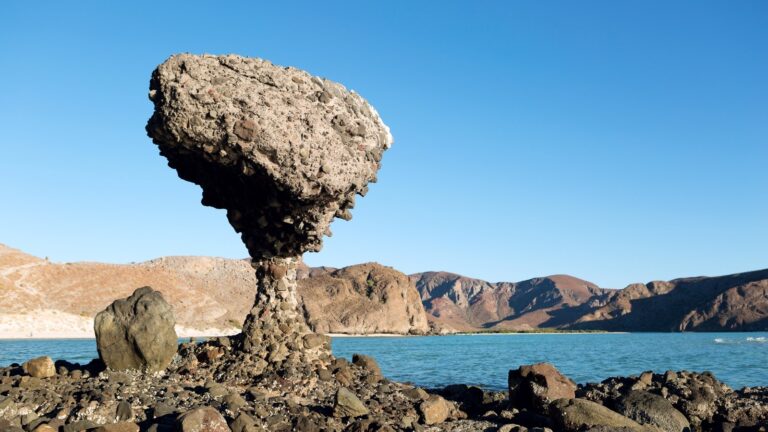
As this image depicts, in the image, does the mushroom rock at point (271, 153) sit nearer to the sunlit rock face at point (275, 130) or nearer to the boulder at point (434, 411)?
the sunlit rock face at point (275, 130)

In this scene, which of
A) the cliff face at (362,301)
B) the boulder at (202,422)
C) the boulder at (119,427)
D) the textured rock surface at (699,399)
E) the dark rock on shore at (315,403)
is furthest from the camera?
the cliff face at (362,301)

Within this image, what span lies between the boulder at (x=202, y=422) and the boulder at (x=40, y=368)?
7.24 m

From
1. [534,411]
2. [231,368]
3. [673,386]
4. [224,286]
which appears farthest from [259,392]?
[224,286]

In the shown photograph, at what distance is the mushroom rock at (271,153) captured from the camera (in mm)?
14133

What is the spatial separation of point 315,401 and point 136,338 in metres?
4.93

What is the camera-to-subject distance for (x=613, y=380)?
20.6 meters

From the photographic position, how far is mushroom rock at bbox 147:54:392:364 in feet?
Result: 46.4

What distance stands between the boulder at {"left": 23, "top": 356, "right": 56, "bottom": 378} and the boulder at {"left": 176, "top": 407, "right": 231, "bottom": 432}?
7.24 metres

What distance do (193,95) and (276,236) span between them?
5.23 m

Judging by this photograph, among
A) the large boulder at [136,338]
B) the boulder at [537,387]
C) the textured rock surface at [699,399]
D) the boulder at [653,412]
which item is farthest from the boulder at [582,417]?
the large boulder at [136,338]

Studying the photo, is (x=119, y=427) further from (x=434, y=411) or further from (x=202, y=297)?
(x=202, y=297)

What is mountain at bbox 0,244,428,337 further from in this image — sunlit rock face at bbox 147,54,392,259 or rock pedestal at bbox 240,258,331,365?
sunlit rock face at bbox 147,54,392,259

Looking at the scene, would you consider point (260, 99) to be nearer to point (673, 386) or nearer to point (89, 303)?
point (673, 386)

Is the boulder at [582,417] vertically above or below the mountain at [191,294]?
below
